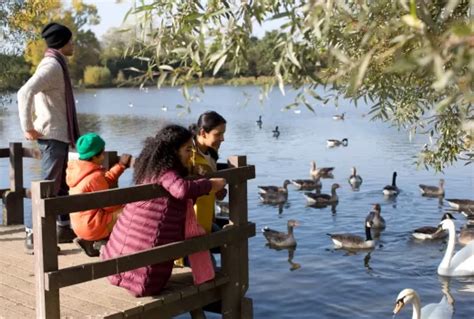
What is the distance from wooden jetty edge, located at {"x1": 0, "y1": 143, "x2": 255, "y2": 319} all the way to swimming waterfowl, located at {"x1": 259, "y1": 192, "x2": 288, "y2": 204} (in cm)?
1419

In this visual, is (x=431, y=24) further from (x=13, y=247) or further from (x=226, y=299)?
(x=13, y=247)

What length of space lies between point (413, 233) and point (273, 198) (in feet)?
17.8

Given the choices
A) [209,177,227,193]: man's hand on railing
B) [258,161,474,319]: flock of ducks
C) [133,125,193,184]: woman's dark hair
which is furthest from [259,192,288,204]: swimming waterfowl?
[133,125,193,184]: woman's dark hair

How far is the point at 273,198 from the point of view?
74.8ft

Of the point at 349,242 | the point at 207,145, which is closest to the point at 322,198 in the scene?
the point at 349,242

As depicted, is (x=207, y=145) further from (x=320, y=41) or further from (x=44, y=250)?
(x=320, y=41)

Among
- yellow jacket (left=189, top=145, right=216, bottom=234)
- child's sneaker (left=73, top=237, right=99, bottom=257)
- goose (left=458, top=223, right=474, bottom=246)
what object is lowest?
→ goose (left=458, top=223, right=474, bottom=246)

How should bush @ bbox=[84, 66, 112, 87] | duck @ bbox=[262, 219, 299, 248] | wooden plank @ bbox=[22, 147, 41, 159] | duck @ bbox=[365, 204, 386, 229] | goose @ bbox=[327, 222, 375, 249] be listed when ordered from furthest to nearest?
bush @ bbox=[84, 66, 112, 87]
duck @ bbox=[365, 204, 386, 229]
duck @ bbox=[262, 219, 299, 248]
goose @ bbox=[327, 222, 375, 249]
wooden plank @ bbox=[22, 147, 41, 159]

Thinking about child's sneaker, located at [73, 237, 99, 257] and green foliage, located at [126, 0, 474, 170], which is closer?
green foliage, located at [126, 0, 474, 170]

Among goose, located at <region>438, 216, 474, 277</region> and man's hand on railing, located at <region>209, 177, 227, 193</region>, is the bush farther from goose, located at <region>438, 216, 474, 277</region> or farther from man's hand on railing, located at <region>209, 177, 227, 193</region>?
man's hand on railing, located at <region>209, 177, 227, 193</region>

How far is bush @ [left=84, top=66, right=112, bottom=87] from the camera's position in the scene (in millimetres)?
96944

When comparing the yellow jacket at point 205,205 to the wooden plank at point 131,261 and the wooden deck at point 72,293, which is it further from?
the wooden deck at point 72,293

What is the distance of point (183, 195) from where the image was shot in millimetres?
6223

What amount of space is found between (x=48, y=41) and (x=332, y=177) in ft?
66.6
